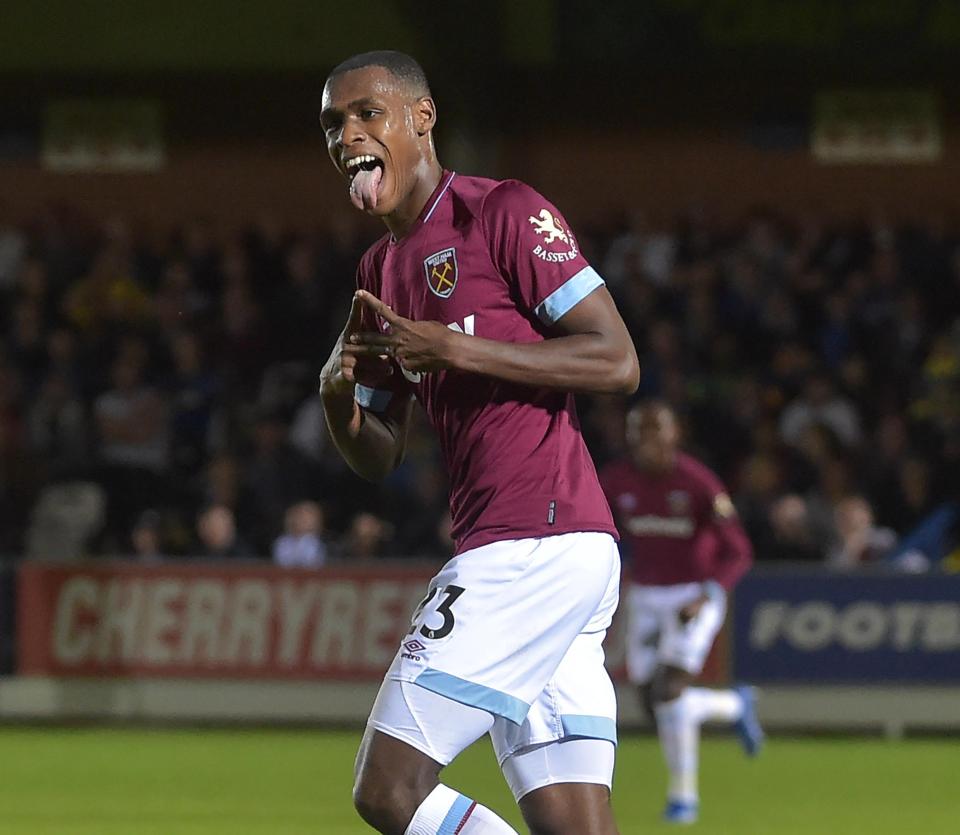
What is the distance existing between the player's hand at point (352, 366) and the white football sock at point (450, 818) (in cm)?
90

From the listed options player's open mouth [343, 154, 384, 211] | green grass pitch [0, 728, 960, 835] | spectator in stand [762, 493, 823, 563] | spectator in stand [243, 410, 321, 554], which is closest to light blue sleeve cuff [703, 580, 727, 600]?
green grass pitch [0, 728, 960, 835]

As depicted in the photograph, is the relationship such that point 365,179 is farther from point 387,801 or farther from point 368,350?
point 387,801

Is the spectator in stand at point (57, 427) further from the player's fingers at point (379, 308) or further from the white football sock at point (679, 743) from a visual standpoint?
the player's fingers at point (379, 308)

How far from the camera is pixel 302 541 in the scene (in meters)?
14.0

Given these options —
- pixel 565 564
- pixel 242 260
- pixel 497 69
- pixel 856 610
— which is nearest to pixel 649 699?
pixel 856 610

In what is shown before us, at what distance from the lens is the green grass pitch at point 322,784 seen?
9.18 meters

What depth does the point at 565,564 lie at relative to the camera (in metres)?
4.40

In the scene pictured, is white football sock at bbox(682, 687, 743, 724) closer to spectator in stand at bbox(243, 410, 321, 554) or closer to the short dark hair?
spectator in stand at bbox(243, 410, 321, 554)

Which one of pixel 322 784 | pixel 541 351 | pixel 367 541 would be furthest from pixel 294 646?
pixel 541 351

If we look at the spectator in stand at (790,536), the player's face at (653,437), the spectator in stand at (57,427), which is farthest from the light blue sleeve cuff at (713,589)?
the spectator in stand at (57,427)

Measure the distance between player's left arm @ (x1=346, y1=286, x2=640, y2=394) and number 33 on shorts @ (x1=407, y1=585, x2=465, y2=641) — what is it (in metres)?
0.48

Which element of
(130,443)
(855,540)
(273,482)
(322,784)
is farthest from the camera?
(130,443)

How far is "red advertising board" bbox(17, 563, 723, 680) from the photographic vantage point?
13711 millimetres

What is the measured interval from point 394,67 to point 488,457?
2.87 ft
